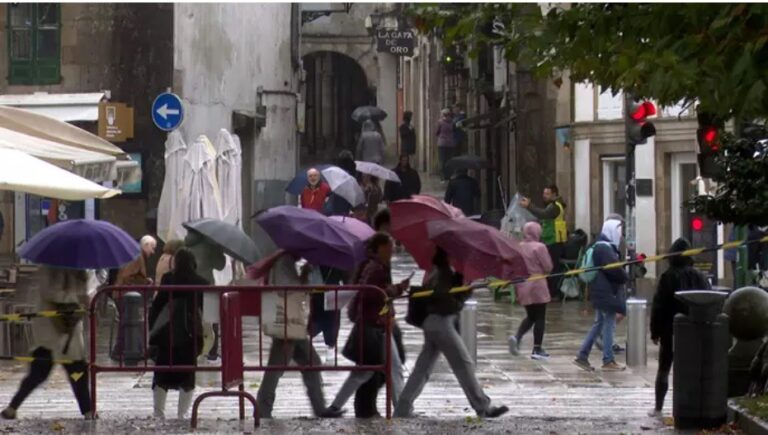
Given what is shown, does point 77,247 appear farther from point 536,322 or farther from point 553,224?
point 553,224

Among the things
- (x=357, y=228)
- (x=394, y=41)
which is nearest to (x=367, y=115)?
(x=394, y=41)

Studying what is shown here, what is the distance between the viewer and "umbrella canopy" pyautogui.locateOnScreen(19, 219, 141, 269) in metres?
15.3

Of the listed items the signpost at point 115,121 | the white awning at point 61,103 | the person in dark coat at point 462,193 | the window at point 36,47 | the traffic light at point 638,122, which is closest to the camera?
the traffic light at point 638,122

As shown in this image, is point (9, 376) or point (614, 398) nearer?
point (614, 398)

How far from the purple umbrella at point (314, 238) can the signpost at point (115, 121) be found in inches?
551

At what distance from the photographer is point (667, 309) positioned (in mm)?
15984

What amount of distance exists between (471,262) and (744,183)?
2492 mm

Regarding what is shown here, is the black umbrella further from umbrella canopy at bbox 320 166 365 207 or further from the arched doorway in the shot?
the arched doorway

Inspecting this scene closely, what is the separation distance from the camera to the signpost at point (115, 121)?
29094mm

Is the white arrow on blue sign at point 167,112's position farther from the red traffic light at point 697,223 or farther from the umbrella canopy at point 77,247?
the umbrella canopy at point 77,247

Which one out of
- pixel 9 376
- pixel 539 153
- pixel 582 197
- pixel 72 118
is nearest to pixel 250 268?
pixel 9 376

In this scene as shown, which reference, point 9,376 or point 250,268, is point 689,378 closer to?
point 250,268

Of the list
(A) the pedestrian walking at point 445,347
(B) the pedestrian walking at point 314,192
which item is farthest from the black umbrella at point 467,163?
A: (A) the pedestrian walking at point 445,347

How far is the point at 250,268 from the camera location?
15.3 metres
